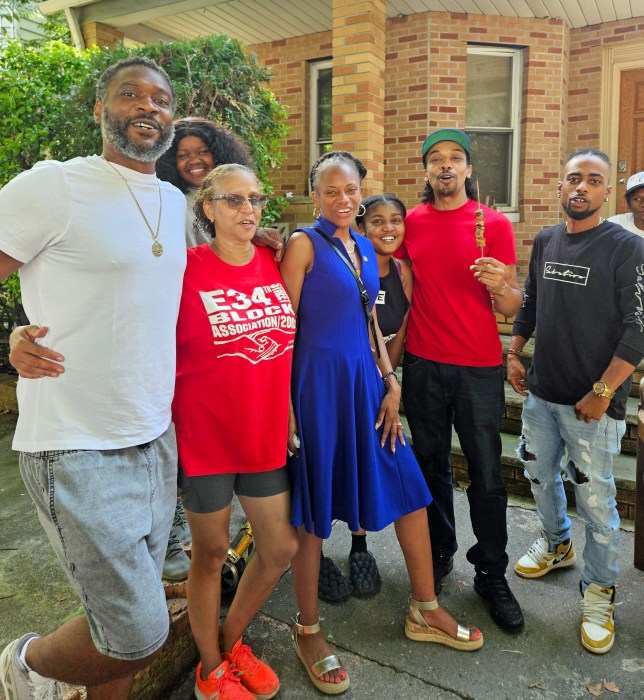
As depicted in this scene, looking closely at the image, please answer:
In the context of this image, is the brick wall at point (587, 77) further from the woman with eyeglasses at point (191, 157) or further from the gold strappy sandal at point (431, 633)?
the gold strappy sandal at point (431, 633)

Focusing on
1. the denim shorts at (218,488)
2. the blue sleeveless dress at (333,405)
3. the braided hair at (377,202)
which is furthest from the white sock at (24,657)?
the braided hair at (377,202)

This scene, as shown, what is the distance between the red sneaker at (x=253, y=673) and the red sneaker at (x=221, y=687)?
0.05 m

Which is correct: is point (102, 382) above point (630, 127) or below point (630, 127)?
below

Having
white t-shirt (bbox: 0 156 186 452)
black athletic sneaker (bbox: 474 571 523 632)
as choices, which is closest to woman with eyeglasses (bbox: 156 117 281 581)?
white t-shirt (bbox: 0 156 186 452)

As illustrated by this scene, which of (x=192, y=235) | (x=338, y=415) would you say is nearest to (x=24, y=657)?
(x=338, y=415)

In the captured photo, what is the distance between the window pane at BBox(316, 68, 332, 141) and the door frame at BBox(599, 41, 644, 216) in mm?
3271

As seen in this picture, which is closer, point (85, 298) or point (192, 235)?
point (85, 298)

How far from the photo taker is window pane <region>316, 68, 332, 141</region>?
7.29m

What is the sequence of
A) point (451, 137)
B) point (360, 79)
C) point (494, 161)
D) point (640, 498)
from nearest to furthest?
point (451, 137)
point (640, 498)
point (360, 79)
point (494, 161)

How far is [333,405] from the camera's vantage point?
216 cm

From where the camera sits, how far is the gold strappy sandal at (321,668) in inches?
87.0

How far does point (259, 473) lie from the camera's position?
2004 millimetres

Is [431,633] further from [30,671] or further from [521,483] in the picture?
Answer: [521,483]

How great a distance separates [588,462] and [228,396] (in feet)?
5.51
